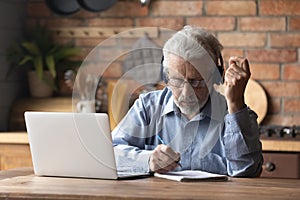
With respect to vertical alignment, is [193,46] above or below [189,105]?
above

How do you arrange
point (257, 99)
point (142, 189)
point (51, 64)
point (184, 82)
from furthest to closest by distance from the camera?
1. point (51, 64)
2. point (257, 99)
3. point (184, 82)
4. point (142, 189)

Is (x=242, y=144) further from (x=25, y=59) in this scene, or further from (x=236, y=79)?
(x=25, y=59)

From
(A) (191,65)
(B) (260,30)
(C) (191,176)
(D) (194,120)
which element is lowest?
(C) (191,176)

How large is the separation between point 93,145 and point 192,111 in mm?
519

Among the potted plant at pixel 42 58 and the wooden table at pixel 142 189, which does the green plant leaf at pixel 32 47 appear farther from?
A: the wooden table at pixel 142 189

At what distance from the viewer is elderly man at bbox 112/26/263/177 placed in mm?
2451

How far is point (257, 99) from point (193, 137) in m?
1.52

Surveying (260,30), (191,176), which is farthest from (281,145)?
(191,176)

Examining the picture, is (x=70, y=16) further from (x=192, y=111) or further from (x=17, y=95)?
→ (x=192, y=111)

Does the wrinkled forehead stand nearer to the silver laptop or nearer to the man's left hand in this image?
the man's left hand

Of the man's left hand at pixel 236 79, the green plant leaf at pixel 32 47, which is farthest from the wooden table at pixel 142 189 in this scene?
the green plant leaf at pixel 32 47

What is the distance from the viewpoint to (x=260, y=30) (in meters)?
4.12

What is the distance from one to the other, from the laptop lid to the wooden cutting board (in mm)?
1896

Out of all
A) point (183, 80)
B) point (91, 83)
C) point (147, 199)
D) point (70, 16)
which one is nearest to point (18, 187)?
point (147, 199)
